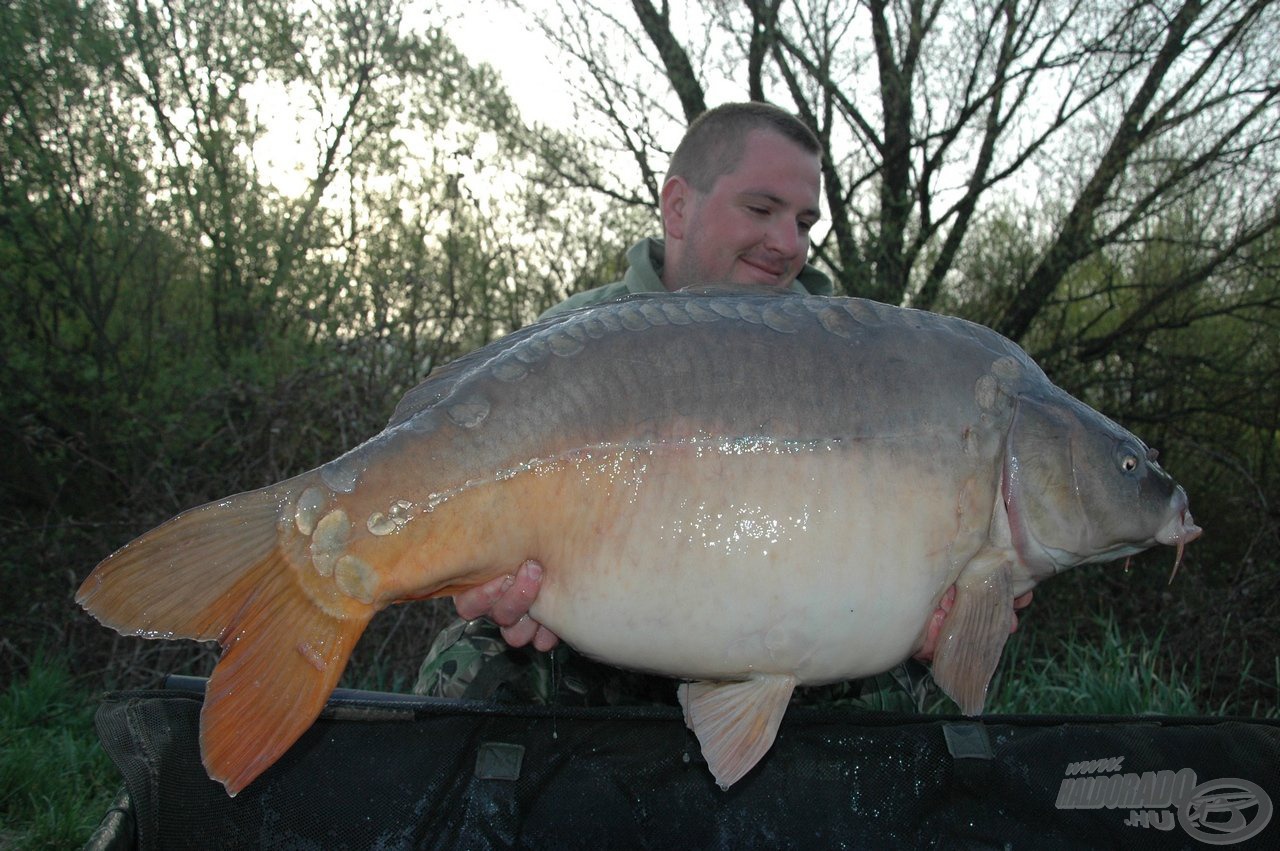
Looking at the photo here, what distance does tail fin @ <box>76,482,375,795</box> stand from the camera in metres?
1.09

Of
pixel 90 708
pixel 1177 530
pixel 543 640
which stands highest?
pixel 1177 530

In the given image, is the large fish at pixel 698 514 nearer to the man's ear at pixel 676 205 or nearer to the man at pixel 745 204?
the man at pixel 745 204

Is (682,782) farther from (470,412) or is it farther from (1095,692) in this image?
(1095,692)

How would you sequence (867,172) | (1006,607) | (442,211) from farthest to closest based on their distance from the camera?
(867,172)
(442,211)
(1006,607)

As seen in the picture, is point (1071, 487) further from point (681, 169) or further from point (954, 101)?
point (954, 101)

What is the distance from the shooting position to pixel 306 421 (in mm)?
3473

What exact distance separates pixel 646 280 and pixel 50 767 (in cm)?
172

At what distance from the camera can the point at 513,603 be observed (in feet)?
4.25

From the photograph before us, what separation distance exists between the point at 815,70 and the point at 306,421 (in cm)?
292

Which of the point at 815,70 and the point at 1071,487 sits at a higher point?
the point at 815,70

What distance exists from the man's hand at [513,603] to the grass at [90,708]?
26.7 inches

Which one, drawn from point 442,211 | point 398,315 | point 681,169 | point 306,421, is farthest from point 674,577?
point 442,211

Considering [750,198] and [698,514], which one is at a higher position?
[750,198]

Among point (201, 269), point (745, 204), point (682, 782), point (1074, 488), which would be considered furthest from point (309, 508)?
point (201, 269)
